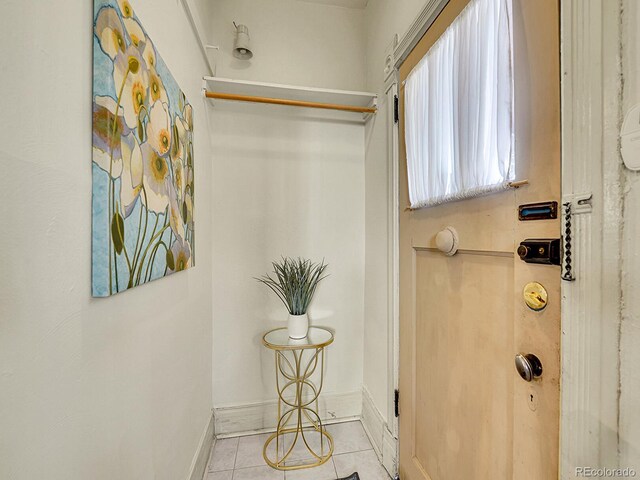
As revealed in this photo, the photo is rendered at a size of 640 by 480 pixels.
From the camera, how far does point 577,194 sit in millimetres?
565

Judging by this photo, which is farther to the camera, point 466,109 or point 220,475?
point 220,475

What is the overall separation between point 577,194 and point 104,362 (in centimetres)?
111

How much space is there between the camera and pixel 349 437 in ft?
5.65

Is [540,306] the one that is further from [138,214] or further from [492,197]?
[138,214]

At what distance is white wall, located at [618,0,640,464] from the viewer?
0.48m

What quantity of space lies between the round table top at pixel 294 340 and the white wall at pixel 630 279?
1172 mm

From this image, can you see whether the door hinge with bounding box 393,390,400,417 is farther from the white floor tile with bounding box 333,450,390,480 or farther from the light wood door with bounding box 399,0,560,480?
the white floor tile with bounding box 333,450,390,480

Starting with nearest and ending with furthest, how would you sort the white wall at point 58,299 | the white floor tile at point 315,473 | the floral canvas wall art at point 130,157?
the white wall at point 58,299, the floral canvas wall art at point 130,157, the white floor tile at point 315,473

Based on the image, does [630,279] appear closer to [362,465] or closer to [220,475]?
[362,465]

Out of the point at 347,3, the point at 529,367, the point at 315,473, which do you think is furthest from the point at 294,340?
the point at 347,3

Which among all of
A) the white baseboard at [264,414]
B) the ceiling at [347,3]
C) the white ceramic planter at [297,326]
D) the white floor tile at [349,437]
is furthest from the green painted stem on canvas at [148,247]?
the ceiling at [347,3]

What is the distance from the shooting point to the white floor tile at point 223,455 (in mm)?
1501

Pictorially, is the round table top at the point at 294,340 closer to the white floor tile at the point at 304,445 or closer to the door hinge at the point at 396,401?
the door hinge at the point at 396,401

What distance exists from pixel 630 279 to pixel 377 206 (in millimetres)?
1234
